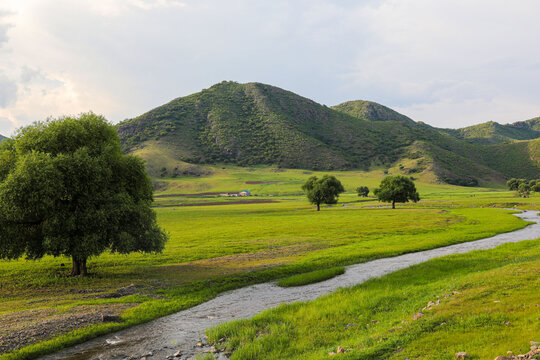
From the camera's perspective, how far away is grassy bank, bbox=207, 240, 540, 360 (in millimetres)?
11430

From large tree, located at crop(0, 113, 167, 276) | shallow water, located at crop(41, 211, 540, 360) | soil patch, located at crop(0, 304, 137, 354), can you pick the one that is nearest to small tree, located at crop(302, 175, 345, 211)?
shallow water, located at crop(41, 211, 540, 360)

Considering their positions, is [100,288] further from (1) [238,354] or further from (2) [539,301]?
(2) [539,301]

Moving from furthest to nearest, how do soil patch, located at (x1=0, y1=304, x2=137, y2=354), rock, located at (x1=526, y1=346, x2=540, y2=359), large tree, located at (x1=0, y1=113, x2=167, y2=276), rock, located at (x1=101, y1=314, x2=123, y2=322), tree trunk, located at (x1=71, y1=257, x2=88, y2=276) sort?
tree trunk, located at (x1=71, y1=257, x2=88, y2=276) < large tree, located at (x1=0, y1=113, x2=167, y2=276) < rock, located at (x1=101, y1=314, x2=123, y2=322) < soil patch, located at (x1=0, y1=304, x2=137, y2=354) < rock, located at (x1=526, y1=346, x2=540, y2=359)

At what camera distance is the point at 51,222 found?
25.6 meters

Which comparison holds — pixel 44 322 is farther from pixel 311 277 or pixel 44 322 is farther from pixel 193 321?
pixel 311 277

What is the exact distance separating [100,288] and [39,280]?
700 cm

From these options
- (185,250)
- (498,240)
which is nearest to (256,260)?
(185,250)

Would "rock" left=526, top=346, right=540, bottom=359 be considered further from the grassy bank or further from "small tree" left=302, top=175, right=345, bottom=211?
"small tree" left=302, top=175, right=345, bottom=211

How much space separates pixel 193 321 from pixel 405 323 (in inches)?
476

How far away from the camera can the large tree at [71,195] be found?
24.8 metres

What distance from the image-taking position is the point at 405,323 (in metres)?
14.0

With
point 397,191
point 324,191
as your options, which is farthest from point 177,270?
point 397,191

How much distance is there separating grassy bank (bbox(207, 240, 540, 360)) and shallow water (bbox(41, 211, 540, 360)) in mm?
1886

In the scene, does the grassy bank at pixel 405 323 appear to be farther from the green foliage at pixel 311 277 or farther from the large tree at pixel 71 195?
the large tree at pixel 71 195
